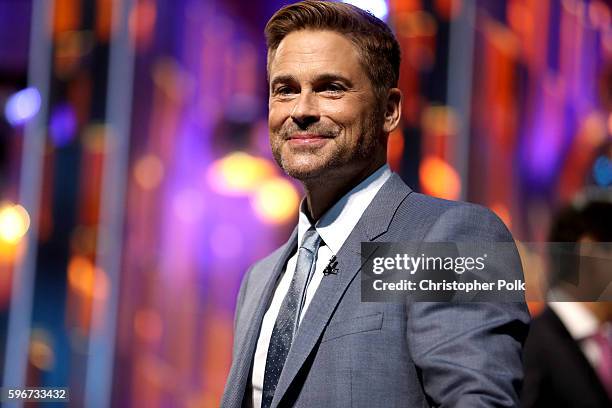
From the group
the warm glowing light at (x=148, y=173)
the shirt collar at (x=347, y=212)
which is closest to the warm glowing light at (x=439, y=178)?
the warm glowing light at (x=148, y=173)

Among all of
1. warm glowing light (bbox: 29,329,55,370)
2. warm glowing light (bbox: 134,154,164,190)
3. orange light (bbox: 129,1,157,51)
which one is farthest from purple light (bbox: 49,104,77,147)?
warm glowing light (bbox: 29,329,55,370)

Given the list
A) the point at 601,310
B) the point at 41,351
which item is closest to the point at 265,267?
the point at 601,310

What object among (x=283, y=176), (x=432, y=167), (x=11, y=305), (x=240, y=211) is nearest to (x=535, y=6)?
(x=432, y=167)

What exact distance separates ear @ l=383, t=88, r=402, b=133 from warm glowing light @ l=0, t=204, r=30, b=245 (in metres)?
2.75

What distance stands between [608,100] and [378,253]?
245cm

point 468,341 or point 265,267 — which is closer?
point 468,341

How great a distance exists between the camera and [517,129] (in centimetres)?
347

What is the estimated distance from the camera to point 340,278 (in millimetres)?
1384

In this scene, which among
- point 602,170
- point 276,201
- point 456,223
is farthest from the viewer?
point 276,201

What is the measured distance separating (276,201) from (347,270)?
2.51 m

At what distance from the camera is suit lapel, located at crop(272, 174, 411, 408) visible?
1.31 meters

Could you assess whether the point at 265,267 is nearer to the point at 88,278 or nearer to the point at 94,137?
the point at 88,278

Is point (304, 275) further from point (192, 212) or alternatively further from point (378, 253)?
point (192, 212)

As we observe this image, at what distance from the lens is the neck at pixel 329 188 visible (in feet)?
4.96
